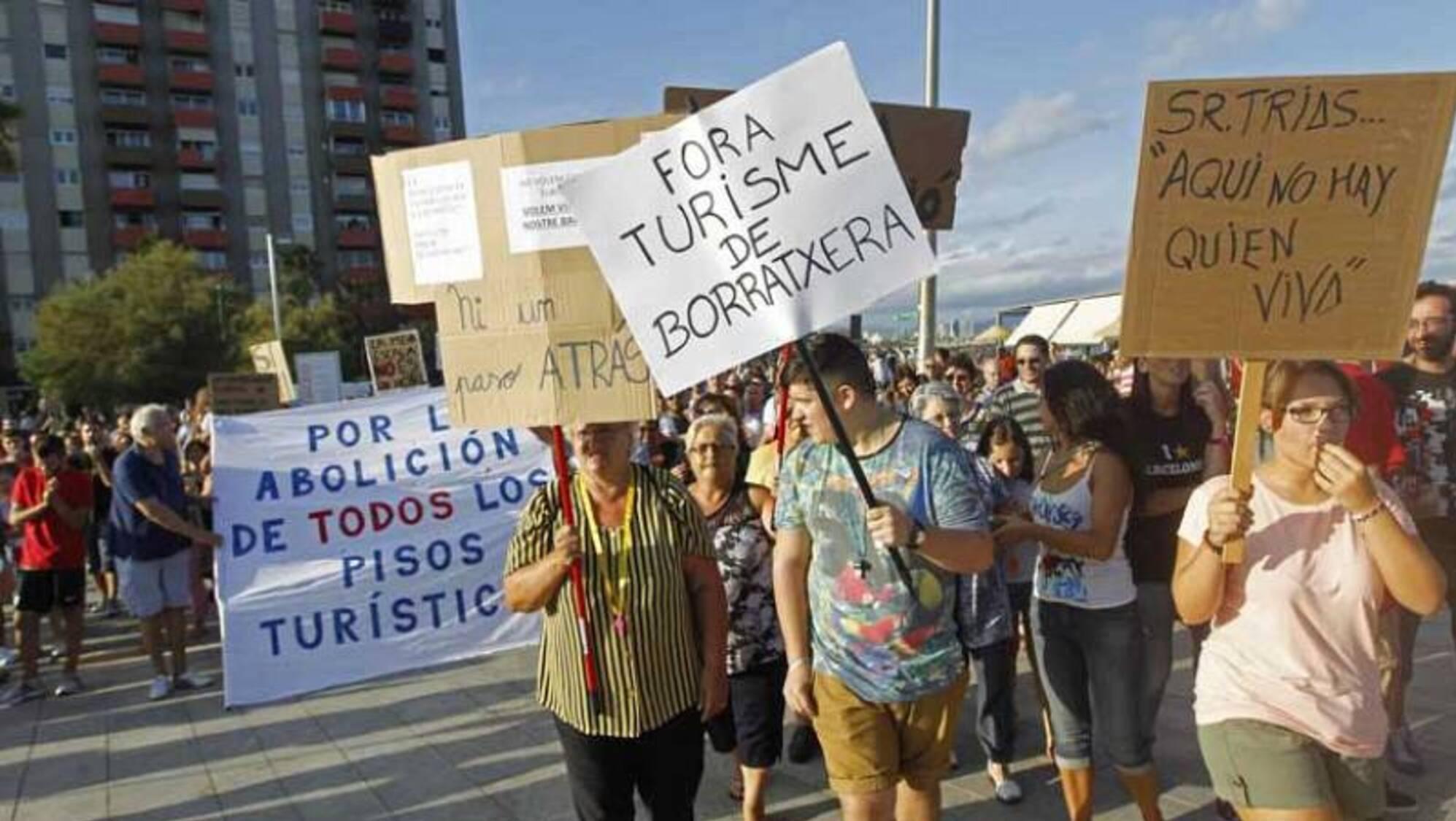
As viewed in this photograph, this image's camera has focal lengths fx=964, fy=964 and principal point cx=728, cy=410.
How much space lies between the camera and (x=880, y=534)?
92.4 inches

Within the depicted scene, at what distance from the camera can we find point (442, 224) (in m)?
2.83

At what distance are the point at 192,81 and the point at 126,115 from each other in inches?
171

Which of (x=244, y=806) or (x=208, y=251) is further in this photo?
(x=208, y=251)

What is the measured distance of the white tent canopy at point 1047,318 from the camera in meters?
23.8

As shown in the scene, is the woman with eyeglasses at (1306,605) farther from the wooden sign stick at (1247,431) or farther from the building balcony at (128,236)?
the building balcony at (128,236)

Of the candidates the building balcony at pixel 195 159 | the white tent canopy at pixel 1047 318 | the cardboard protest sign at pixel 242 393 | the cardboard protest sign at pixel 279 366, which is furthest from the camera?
the building balcony at pixel 195 159

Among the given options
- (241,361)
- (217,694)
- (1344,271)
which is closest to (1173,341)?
(1344,271)

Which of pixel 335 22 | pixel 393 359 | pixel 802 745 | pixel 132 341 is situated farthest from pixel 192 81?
pixel 802 745

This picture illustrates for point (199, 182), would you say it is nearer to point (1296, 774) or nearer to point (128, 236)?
point (128, 236)

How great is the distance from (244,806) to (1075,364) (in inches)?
156

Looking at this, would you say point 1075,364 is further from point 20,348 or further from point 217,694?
point 20,348

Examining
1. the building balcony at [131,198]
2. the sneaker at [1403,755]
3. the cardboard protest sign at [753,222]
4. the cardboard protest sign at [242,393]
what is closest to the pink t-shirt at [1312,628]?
the cardboard protest sign at [753,222]

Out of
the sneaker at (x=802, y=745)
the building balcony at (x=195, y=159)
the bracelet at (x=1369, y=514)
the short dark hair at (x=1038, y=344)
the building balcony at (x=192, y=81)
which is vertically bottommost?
the sneaker at (x=802, y=745)

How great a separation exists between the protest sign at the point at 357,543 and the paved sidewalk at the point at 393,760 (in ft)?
1.02
